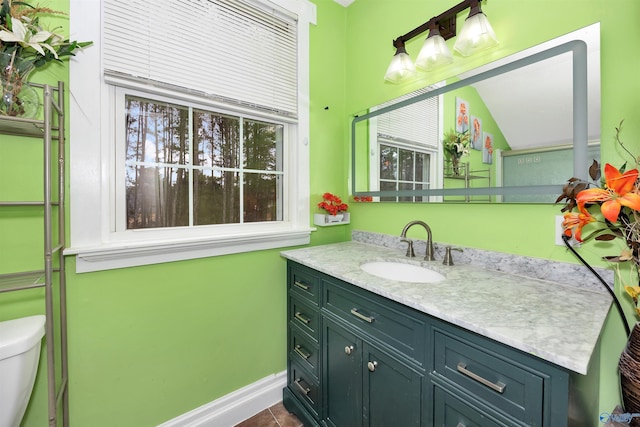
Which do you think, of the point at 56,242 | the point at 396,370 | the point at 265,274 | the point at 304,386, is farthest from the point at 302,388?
the point at 56,242

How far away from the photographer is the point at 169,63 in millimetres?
1329

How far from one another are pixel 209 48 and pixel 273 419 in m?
2.15

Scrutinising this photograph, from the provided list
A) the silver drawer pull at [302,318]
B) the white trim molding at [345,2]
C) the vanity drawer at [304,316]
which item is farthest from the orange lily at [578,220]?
the white trim molding at [345,2]

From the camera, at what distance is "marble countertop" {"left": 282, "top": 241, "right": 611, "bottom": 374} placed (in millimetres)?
647

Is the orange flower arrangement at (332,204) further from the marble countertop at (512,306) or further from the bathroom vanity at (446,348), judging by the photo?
the marble countertop at (512,306)

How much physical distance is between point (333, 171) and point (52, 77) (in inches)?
60.1

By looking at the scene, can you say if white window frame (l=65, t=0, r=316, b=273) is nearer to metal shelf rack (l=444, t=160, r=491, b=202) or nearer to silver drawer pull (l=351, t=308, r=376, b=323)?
silver drawer pull (l=351, t=308, r=376, b=323)

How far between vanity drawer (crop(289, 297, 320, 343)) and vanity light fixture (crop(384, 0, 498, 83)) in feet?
4.71

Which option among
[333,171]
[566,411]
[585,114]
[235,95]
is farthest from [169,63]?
[566,411]

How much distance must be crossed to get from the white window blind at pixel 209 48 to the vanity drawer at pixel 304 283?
102cm

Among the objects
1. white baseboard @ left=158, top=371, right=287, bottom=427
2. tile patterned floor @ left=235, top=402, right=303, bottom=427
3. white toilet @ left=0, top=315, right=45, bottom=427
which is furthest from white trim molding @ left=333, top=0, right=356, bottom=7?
tile patterned floor @ left=235, top=402, right=303, bottom=427

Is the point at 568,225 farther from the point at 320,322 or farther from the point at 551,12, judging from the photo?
the point at 320,322

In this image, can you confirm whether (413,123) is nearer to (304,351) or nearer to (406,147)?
(406,147)

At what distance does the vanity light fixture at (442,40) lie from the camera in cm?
120
